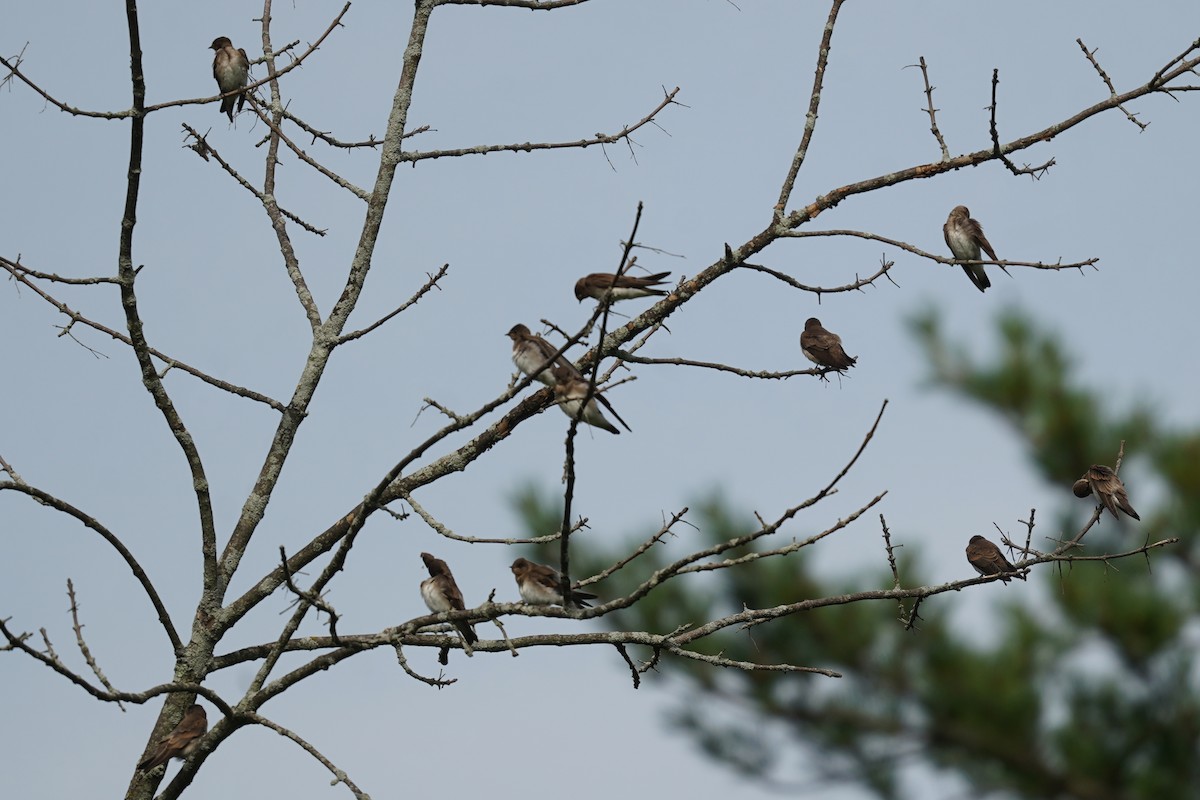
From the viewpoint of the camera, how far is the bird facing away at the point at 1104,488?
8.24 m

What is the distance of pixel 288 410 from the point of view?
750 cm

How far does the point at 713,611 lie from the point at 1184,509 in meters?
5.26

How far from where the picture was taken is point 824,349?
11.0 m

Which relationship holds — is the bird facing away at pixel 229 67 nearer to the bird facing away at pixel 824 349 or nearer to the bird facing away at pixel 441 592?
the bird facing away at pixel 441 592

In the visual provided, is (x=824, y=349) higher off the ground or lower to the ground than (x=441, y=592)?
higher

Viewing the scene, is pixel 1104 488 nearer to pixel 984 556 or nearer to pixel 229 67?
pixel 984 556

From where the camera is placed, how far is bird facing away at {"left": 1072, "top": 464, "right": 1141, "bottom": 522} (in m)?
8.24

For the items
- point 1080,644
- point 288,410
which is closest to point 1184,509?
point 1080,644

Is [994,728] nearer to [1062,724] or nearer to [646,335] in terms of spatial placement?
[1062,724]

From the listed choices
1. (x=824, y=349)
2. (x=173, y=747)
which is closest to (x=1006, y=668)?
(x=824, y=349)

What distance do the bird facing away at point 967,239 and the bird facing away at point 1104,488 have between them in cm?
289

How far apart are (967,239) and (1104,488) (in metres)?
3.41

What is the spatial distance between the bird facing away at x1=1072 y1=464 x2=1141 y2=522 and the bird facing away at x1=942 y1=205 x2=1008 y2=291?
9.48 ft

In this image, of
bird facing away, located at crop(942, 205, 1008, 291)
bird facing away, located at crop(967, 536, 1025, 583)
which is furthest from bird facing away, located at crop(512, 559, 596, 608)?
bird facing away, located at crop(942, 205, 1008, 291)
